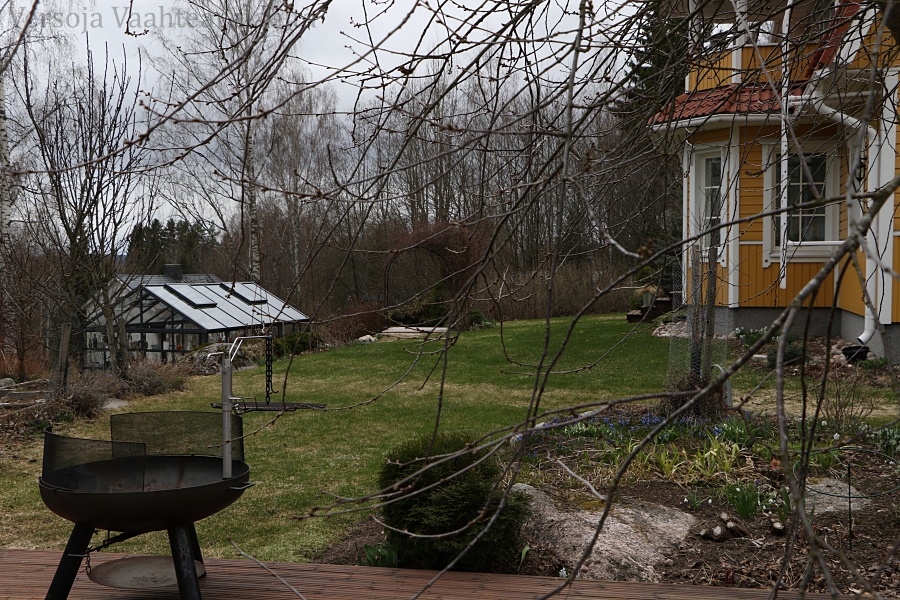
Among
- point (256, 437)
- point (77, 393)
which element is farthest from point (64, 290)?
point (256, 437)

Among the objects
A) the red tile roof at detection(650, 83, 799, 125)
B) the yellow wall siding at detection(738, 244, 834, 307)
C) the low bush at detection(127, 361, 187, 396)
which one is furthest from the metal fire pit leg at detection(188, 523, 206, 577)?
the yellow wall siding at detection(738, 244, 834, 307)

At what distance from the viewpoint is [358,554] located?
3.95 meters

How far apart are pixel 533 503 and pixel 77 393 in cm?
606

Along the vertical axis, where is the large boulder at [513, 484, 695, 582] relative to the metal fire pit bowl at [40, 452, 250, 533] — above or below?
below

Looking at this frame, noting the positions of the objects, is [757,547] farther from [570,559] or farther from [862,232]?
[862,232]

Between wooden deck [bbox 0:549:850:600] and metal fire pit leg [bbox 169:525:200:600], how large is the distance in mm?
261

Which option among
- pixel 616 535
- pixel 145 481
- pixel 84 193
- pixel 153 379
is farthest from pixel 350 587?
pixel 153 379

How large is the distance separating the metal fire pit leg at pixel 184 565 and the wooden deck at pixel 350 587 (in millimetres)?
261

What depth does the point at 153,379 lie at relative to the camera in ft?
33.3

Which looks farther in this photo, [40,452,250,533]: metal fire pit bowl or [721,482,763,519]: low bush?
[721,482,763,519]: low bush

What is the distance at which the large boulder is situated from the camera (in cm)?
374

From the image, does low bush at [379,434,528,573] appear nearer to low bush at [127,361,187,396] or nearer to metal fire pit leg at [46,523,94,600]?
metal fire pit leg at [46,523,94,600]

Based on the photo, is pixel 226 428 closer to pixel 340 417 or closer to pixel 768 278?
pixel 340 417

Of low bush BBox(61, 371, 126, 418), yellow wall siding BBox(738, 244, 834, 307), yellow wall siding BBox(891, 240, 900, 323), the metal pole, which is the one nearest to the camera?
the metal pole
